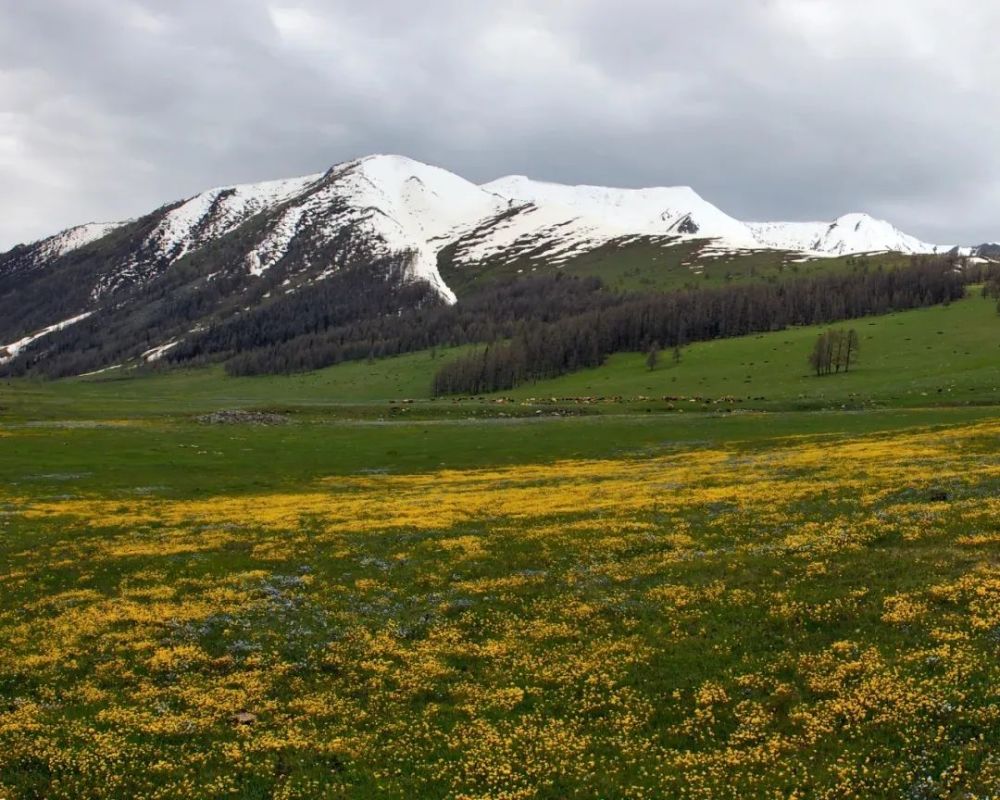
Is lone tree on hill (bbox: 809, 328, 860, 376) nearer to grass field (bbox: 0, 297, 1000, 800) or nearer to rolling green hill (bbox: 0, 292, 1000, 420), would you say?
rolling green hill (bbox: 0, 292, 1000, 420)

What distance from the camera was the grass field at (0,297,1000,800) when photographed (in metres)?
14.0

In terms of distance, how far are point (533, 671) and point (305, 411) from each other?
119849 mm

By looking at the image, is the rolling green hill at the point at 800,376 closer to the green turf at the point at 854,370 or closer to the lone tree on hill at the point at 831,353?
the green turf at the point at 854,370

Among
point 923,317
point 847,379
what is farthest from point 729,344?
point 847,379

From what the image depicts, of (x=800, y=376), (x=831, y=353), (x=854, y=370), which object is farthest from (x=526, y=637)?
(x=831, y=353)

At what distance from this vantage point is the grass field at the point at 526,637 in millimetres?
14000

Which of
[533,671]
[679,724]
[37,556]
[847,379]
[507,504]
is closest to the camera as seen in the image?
[679,724]

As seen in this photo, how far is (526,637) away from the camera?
2092 centimetres

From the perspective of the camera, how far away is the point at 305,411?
431 feet

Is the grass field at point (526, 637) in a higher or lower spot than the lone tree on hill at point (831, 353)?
lower

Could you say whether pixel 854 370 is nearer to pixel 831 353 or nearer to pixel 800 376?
pixel 831 353

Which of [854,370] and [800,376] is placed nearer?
[854,370]

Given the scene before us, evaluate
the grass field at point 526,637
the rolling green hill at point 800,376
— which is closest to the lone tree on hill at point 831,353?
the rolling green hill at point 800,376

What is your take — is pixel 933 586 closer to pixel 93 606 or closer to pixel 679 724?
pixel 679 724
